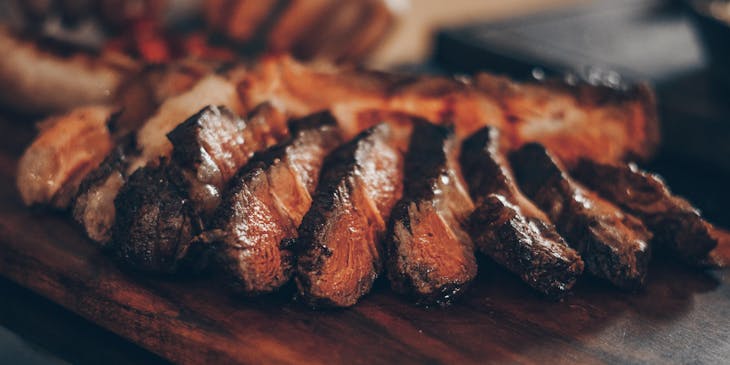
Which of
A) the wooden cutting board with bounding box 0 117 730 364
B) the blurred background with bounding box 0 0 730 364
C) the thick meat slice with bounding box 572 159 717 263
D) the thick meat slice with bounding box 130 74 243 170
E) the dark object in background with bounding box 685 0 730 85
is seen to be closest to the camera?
the wooden cutting board with bounding box 0 117 730 364

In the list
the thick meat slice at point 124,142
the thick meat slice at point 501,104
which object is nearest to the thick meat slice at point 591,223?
the thick meat slice at point 501,104

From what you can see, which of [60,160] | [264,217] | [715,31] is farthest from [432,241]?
[715,31]

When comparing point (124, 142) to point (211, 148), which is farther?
point (124, 142)

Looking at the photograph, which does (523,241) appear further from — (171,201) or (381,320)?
(171,201)

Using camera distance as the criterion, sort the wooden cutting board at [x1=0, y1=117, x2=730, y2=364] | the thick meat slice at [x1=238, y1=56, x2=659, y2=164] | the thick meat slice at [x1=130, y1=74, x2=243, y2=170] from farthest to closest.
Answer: the thick meat slice at [x1=238, y1=56, x2=659, y2=164], the thick meat slice at [x1=130, y1=74, x2=243, y2=170], the wooden cutting board at [x1=0, y1=117, x2=730, y2=364]

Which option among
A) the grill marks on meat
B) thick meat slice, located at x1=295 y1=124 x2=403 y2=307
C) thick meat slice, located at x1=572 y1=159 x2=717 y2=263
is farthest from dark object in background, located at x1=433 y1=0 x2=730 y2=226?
the grill marks on meat

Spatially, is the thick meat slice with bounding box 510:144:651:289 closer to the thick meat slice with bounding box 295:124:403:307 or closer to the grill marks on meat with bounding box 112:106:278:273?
the thick meat slice with bounding box 295:124:403:307

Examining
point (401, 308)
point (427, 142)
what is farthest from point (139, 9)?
point (401, 308)
